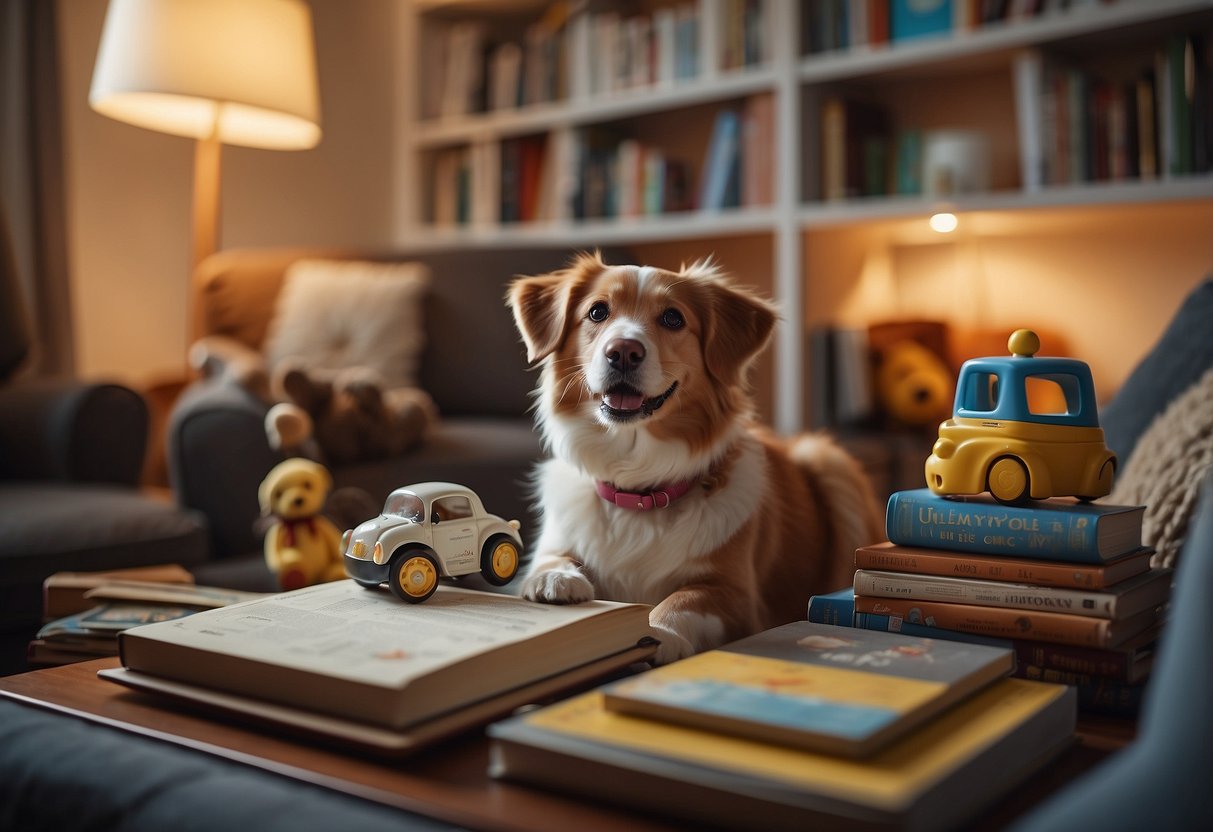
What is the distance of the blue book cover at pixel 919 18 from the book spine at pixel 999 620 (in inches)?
94.3

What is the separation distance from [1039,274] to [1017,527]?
2.46 metres

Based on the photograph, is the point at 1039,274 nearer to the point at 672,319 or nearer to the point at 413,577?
the point at 672,319

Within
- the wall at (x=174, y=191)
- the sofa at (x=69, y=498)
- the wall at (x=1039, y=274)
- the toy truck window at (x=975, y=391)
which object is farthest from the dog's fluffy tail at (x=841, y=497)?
the wall at (x=174, y=191)

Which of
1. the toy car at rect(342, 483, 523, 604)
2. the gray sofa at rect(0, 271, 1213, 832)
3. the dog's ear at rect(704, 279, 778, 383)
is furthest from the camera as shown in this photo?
the dog's ear at rect(704, 279, 778, 383)

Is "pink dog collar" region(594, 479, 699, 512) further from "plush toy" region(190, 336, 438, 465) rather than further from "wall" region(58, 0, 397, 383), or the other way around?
"wall" region(58, 0, 397, 383)

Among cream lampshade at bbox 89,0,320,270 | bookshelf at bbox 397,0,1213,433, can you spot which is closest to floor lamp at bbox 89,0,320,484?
cream lampshade at bbox 89,0,320,270

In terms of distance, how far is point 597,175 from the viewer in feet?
11.8

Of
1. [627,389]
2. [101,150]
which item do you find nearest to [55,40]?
[101,150]

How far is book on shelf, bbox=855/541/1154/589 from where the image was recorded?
0.80m

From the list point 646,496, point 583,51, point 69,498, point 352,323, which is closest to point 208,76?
point 352,323

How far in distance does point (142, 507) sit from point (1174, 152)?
2.43m

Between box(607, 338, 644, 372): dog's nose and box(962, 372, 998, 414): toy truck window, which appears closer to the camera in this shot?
box(962, 372, 998, 414): toy truck window

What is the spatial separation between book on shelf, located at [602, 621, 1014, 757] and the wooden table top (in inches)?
2.7

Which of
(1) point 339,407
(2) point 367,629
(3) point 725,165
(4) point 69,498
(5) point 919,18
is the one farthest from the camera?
(3) point 725,165
